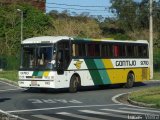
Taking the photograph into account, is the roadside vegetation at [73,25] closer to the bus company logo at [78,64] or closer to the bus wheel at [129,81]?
the bus wheel at [129,81]

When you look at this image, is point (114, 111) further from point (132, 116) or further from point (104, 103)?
point (104, 103)

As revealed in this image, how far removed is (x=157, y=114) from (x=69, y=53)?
11.6m

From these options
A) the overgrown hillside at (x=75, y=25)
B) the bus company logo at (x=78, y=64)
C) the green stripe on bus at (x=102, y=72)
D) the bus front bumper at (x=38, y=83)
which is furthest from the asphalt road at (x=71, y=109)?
the overgrown hillside at (x=75, y=25)

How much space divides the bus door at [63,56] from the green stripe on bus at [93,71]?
1.84m

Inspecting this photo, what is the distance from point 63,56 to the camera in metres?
28.4

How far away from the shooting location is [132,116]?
17.1 m

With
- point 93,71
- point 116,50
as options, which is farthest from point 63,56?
point 116,50

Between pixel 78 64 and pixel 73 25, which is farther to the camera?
pixel 73 25

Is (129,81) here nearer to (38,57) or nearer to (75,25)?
(38,57)

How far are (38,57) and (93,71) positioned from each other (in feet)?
13.2

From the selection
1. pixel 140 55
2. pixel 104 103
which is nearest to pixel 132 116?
pixel 104 103

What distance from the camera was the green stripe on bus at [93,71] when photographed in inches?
1198

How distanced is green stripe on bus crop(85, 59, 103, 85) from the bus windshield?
2957 millimetres

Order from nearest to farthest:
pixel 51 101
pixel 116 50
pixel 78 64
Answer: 1. pixel 51 101
2. pixel 78 64
3. pixel 116 50
